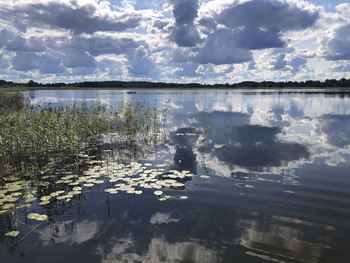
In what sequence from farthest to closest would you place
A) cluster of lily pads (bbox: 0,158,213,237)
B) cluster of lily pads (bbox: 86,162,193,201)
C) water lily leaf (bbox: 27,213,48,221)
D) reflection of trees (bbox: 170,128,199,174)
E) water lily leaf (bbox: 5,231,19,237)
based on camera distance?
reflection of trees (bbox: 170,128,199,174)
cluster of lily pads (bbox: 86,162,193,201)
cluster of lily pads (bbox: 0,158,213,237)
water lily leaf (bbox: 27,213,48,221)
water lily leaf (bbox: 5,231,19,237)

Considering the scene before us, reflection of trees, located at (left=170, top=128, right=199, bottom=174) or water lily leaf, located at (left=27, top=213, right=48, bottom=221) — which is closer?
water lily leaf, located at (left=27, top=213, right=48, bottom=221)

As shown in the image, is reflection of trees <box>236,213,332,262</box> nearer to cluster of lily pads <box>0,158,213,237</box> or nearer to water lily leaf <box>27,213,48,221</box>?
cluster of lily pads <box>0,158,213,237</box>

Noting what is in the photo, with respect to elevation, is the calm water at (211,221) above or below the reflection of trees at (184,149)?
below

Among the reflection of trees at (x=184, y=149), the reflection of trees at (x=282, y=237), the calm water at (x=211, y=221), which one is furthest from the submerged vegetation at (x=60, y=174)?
the reflection of trees at (x=282, y=237)

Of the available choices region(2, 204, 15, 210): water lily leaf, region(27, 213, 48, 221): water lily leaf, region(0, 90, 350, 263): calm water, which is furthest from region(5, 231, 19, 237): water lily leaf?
region(2, 204, 15, 210): water lily leaf

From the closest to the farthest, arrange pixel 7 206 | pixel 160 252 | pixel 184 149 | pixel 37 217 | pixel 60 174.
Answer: pixel 160 252
pixel 37 217
pixel 7 206
pixel 60 174
pixel 184 149

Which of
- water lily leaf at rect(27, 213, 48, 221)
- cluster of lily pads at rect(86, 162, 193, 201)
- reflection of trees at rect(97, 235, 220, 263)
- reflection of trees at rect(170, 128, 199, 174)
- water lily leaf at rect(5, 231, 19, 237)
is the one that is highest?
reflection of trees at rect(170, 128, 199, 174)

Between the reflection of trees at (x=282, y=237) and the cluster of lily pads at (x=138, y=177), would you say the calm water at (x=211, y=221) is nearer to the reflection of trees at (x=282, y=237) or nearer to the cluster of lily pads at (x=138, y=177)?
the reflection of trees at (x=282, y=237)

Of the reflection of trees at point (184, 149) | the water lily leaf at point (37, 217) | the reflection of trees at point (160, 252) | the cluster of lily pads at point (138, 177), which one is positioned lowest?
the reflection of trees at point (160, 252)

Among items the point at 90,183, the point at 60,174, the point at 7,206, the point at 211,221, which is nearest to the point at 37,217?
the point at 7,206

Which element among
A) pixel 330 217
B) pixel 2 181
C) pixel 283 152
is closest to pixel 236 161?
pixel 283 152

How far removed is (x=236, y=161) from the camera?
12.6 meters

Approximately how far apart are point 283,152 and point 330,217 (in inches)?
303

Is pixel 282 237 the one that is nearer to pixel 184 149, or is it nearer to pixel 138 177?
pixel 138 177
